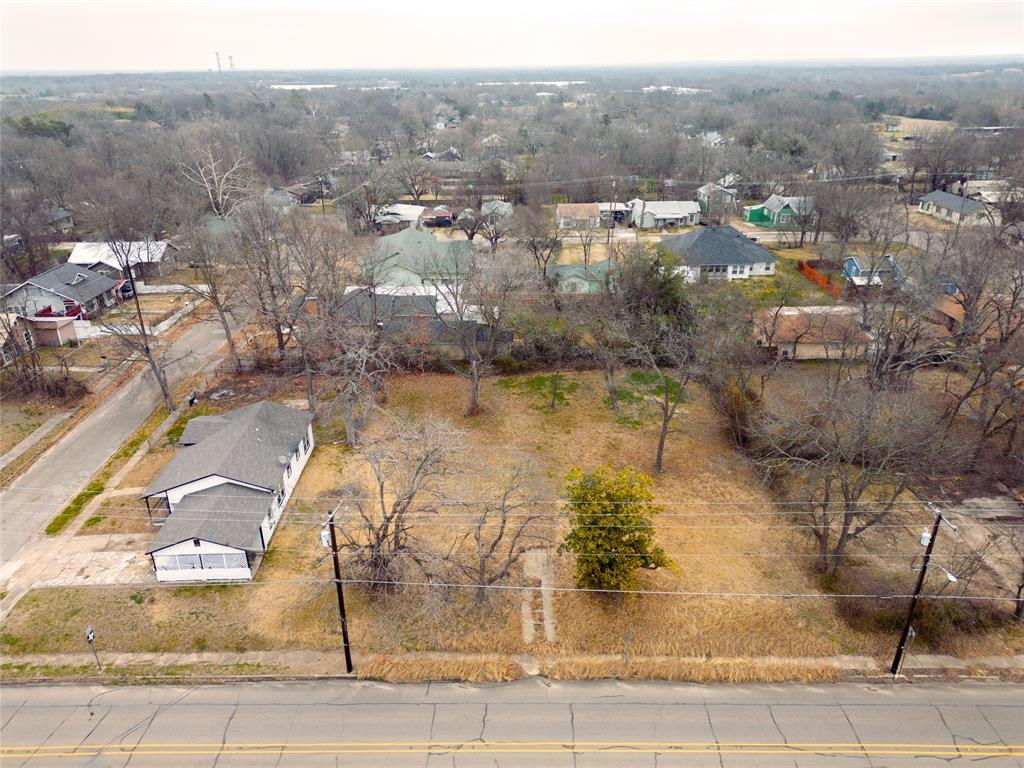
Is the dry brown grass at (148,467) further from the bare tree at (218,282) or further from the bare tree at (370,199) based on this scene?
the bare tree at (370,199)

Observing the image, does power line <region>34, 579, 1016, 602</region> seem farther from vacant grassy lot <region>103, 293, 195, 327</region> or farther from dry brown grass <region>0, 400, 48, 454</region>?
vacant grassy lot <region>103, 293, 195, 327</region>

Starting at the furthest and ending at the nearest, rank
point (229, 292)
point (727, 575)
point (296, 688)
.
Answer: point (229, 292) → point (727, 575) → point (296, 688)

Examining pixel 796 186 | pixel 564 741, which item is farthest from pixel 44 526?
pixel 796 186

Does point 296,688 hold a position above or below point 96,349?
below

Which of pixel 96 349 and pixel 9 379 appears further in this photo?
pixel 96 349

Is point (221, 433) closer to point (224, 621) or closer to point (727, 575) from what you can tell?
point (224, 621)

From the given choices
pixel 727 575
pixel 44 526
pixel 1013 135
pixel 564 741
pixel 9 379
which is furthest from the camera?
pixel 1013 135
